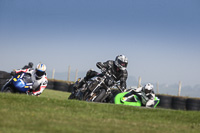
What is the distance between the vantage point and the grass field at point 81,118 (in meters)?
6.54

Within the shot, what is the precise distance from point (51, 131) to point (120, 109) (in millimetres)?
4526

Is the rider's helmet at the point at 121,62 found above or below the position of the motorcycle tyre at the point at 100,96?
above

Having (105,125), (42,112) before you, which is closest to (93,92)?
(42,112)

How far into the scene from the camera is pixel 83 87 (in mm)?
13938

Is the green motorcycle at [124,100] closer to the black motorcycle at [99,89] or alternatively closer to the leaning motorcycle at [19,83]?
the black motorcycle at [99,89]

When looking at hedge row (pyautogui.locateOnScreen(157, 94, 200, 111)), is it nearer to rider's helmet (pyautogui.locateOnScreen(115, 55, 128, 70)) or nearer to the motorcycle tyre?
rider's helmet (pyautogui.locateOnScreen(115, 55, 128, 70))

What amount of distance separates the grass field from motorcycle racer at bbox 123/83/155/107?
2361mm

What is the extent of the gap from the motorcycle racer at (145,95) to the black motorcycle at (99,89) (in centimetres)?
72

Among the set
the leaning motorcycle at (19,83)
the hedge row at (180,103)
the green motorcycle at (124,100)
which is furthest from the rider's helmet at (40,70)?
the hedge row at (180,103)

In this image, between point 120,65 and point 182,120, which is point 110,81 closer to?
point 120,65

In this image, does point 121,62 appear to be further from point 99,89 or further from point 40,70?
point 40,70

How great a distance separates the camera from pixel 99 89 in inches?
526

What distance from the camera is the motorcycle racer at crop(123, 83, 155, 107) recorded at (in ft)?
43.3

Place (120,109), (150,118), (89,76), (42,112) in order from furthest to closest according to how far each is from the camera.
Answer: (89,76), (120,109), (150,118), (42,112)
